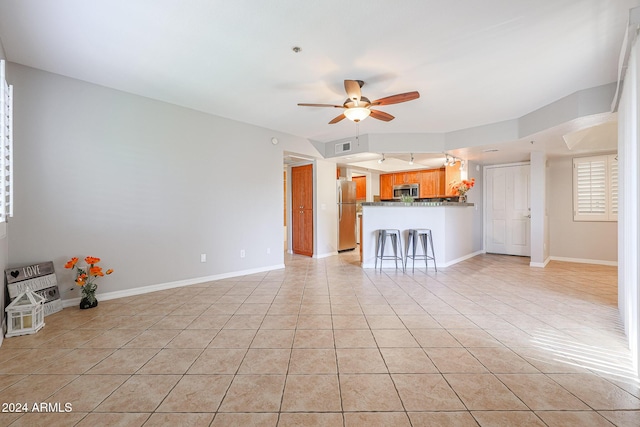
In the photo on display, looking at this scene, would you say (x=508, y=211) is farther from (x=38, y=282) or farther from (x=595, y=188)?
(x=38, y=282)

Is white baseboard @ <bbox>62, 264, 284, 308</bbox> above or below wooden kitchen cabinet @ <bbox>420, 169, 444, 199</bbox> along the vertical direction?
below

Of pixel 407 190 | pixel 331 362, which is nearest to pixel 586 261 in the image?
pixel 407 190

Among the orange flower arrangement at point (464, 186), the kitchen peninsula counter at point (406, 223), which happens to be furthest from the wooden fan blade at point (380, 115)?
the orange flower arrangement at point (464, 186)

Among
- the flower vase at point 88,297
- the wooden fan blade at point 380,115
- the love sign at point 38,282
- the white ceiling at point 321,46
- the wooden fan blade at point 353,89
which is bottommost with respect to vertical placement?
the flower vase at point 88,297

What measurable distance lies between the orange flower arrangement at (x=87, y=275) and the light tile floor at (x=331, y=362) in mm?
161

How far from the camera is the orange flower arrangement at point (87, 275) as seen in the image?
3035mm

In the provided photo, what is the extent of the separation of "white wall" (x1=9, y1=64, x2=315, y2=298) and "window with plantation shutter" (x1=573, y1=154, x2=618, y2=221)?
6275 mm

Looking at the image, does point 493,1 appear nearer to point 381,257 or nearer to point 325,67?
point 325,67

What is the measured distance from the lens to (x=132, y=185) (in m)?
3.59

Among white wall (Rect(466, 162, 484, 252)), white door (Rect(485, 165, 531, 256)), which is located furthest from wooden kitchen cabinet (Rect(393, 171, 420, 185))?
white door (Rect(485, 165, 531, 256))

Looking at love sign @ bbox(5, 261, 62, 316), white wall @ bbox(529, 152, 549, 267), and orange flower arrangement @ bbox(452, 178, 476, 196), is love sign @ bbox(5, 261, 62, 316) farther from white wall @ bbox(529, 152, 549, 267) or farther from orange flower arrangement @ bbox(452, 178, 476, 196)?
white wall @ bbox(529, 152, 549, 267)

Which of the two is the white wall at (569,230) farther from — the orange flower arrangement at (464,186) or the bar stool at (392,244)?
the bar stool at (392,244)

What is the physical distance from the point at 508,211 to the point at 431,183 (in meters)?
1.95

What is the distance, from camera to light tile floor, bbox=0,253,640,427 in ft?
4.93
